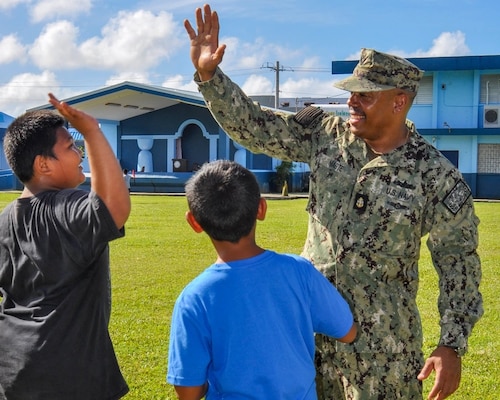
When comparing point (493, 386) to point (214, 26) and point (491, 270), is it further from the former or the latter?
point (491, 270)

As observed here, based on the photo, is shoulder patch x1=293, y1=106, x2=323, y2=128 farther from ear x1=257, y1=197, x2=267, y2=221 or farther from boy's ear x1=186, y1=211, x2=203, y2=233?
boy's ear x1=186, y1=211, x2=203, y2=233

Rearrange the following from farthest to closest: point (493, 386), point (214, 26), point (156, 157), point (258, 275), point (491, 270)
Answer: point (156, 157), point (491, 270), point (493, 386), point (214, 26), point (258, 275)

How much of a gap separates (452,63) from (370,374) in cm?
2907

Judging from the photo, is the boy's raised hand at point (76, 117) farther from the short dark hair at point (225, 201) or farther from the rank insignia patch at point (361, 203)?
the rank insignia patch at point (361, 203)

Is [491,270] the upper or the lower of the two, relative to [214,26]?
lower

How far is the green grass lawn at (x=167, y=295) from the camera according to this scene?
511cm

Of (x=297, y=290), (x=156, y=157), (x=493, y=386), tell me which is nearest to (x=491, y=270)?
(x=493, y=386)

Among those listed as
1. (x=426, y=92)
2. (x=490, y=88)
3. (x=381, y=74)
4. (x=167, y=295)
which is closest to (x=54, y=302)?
(x=381, y=74)

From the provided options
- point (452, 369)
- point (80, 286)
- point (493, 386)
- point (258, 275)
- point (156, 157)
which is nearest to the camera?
point (258, 275)

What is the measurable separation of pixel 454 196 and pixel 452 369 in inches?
27.0

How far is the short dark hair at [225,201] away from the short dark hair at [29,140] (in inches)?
24.2

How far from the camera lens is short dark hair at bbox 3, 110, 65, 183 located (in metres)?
2.52

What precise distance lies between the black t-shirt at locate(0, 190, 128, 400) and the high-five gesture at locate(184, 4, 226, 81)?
76cm

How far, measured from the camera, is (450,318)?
281 cm
